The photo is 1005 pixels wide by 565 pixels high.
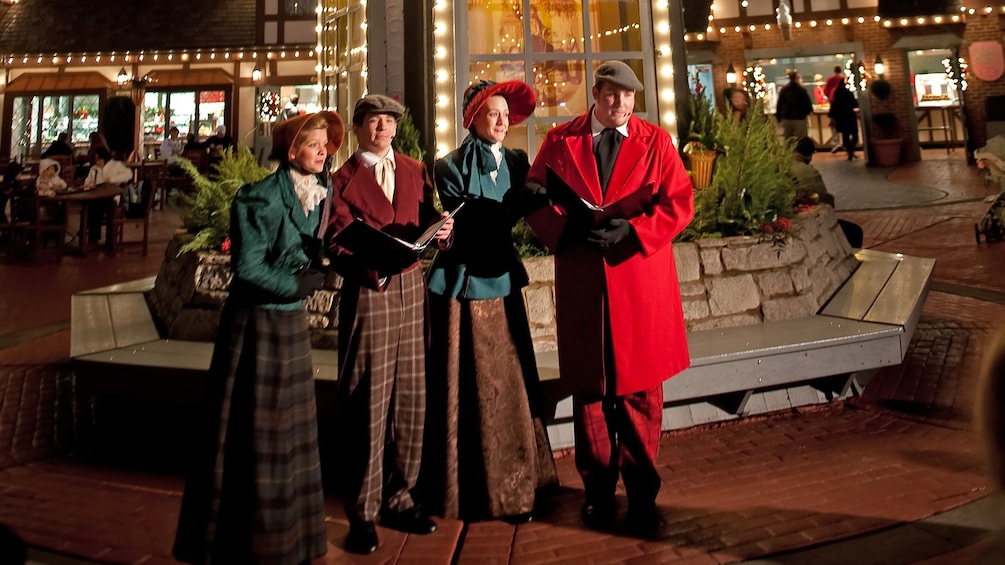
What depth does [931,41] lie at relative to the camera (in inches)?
741

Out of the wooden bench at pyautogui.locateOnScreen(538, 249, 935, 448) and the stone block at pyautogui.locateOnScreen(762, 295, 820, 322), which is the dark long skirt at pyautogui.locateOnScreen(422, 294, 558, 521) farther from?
the stone block at pyautogui.locateOnScreen(762, 295, 820, 322)

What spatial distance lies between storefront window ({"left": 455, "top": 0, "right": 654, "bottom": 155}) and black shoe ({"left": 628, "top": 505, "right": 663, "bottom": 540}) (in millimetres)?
3344

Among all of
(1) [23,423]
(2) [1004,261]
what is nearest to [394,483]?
(1) [23,423]

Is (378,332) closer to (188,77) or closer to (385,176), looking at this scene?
(385,176)

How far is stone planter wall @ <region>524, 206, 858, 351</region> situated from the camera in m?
4.43

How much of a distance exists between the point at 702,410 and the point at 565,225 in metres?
1.93

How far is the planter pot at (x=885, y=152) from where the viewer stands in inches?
700

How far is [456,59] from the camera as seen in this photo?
5.54 meters

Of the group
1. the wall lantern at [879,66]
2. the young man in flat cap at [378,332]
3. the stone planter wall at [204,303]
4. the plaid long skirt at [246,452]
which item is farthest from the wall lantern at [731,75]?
the plaid long skirt at [246,452]

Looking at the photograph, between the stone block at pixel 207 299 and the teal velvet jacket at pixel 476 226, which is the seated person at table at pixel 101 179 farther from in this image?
the teal velvet jacket at pixel 476 226

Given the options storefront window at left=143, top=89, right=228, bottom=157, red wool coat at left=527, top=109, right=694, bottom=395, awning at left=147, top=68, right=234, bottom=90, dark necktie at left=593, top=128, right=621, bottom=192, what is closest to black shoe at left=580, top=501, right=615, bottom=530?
red wool coat at left=527, top=109, right=694, bottom=395

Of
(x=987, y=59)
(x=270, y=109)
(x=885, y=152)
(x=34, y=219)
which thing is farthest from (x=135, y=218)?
(x=987, y=59)

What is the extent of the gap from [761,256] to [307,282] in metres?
3.25

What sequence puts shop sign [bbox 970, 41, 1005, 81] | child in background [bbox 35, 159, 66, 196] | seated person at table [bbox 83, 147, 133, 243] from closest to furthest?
child in background [bbox 35, 159, 66, 196], seated person at table [bbox 83, 147, 133, 243], shop sign [bbox 970, 41, 1005, 81]
